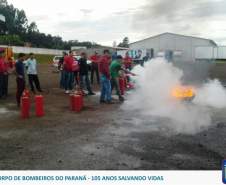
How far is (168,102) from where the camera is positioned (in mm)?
13594

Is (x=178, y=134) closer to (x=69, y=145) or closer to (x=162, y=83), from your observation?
(x=69, y=145)

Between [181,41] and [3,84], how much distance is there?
28112 millimetres

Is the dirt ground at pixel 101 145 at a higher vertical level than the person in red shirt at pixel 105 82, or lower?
lower

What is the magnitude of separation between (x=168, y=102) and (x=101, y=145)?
19.1 feet

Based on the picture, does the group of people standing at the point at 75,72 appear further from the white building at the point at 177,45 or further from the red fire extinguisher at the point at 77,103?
the white building at the point at 177,45

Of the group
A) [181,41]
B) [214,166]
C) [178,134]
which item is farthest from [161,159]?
[181,41]

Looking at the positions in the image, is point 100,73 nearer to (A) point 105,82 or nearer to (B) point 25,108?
(A) point 105,82

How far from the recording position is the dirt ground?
694 centimetres

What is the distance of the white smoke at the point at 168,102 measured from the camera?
34.0ft

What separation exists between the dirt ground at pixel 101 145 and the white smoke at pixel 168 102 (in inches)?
19.7

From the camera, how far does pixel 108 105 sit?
14055 mm

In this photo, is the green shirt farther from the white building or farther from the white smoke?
the white building

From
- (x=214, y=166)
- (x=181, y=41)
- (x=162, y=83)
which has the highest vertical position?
(x=181, y=41)

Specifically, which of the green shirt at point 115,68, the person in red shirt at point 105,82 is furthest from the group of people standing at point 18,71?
the green shirt at point 115,68
